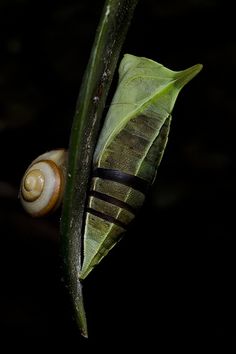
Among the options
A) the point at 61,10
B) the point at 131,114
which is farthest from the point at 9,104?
the point at 131,114

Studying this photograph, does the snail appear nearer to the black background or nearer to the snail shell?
the snail shell

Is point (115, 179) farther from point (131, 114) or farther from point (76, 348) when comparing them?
point (76, 348)

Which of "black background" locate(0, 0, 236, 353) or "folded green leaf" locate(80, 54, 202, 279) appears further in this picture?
"black background" locate(0, 0, 236, 353)

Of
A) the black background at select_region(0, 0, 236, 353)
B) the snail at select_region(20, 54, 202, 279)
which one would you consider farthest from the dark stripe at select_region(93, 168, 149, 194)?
the black background at select_region(0, 0, 236, 353)

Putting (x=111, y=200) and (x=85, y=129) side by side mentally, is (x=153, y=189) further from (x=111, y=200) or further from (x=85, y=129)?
(x=85, y=129)

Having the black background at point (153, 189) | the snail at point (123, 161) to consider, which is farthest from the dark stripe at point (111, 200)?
the black background at point (153, 189)

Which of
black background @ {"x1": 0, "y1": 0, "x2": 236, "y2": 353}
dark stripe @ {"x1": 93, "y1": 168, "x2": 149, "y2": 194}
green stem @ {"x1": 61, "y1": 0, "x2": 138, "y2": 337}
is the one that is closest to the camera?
green stem @ {"x1": 61, "y1": 0, "x2": 138, "y2": 337}
